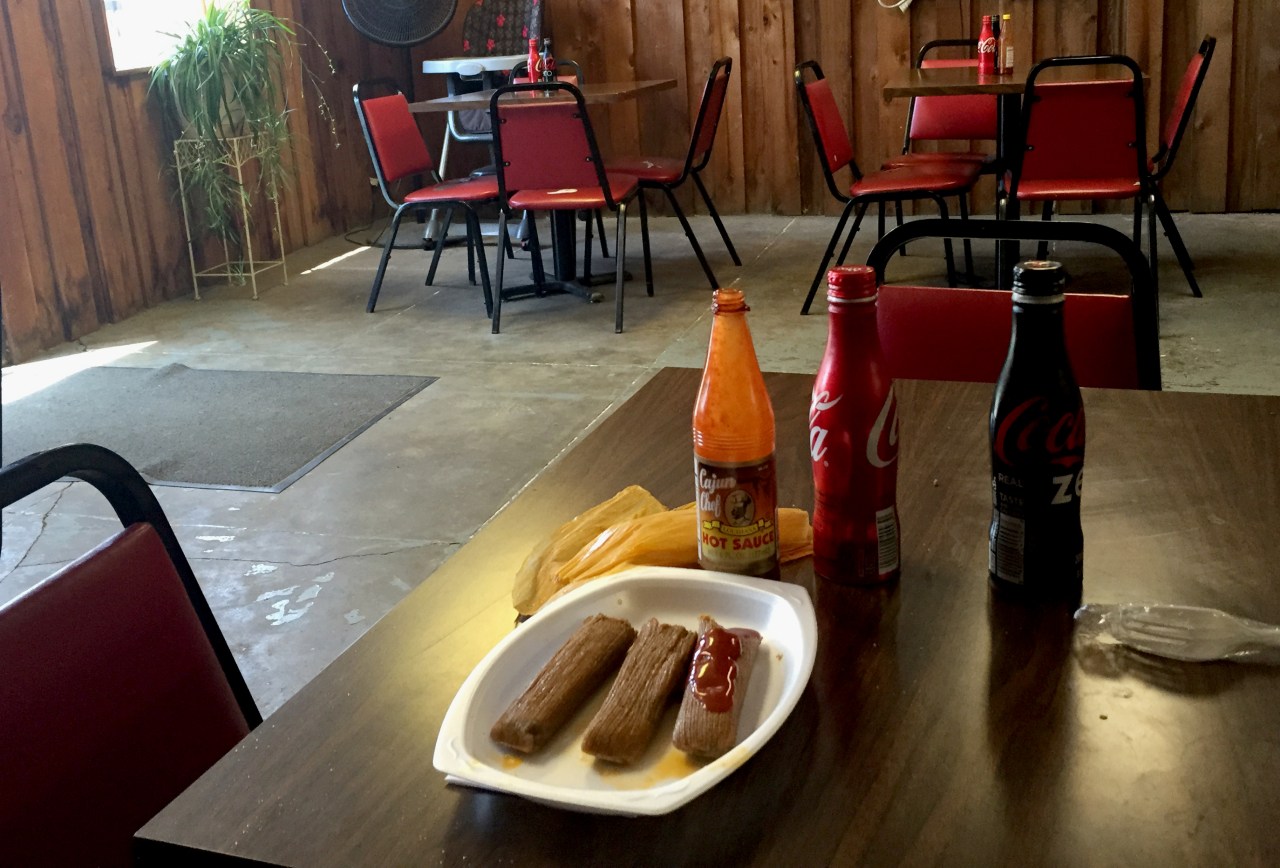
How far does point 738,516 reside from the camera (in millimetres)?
941

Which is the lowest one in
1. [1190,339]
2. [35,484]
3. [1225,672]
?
[1190,339]

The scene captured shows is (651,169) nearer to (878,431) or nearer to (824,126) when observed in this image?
(824,126)

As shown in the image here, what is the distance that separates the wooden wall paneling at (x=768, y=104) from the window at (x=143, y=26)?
2.63 meters

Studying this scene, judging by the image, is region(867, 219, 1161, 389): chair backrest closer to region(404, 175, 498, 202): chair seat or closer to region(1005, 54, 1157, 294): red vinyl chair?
region(1005, 54, 1157, 294): red vinyl chair

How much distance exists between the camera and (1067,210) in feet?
20.0

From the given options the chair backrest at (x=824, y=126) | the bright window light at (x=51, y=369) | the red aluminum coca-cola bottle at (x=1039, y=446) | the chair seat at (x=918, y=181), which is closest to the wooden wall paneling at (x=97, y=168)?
the bright window light at (x=51, y=369)

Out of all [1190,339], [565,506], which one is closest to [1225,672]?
[565,506]

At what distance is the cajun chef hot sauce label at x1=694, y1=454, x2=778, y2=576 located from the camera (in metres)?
0.92

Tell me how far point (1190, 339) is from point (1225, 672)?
3.42 m

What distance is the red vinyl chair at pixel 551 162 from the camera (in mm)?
4309

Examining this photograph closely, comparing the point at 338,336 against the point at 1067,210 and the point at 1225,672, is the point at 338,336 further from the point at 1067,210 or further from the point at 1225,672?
the point at 1225,672

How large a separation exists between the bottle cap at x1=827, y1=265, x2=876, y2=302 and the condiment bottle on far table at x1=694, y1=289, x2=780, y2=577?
7 centimetres

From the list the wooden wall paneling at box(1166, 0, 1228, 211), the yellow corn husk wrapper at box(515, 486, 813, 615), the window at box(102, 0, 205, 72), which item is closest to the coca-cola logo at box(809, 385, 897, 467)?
the yellow corn husk wrapper at box(515, 486, 813, 615)

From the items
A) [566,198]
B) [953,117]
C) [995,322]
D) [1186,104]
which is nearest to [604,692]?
[995,322]
